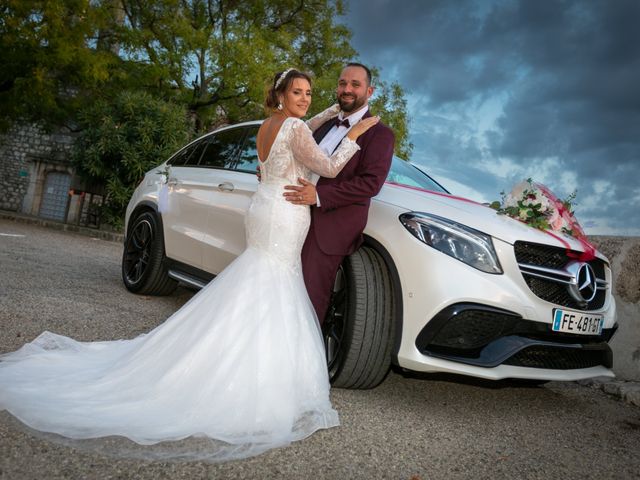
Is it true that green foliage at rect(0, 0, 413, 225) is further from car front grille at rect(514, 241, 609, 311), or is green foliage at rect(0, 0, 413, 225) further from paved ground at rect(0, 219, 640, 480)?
car front grille at rect(514, 241, 609, 311)

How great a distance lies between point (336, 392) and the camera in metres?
3.51

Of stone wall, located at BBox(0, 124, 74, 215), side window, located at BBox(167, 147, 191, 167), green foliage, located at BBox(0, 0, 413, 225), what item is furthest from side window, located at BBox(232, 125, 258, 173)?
stone wall, located at BBox(0, 124, 74, 215)

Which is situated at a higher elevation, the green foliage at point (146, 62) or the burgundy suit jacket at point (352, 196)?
the green foliage at point (146, 62)

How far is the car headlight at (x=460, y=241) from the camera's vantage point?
3.09 meters

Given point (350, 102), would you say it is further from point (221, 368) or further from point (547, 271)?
point (221, 368)

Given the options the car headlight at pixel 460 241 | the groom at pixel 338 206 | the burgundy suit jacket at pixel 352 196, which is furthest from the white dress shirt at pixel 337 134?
the car headlight at pixel 460 241

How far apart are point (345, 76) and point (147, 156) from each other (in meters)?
14.8

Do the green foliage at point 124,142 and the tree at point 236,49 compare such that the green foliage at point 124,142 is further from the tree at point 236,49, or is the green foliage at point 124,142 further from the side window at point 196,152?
the side window at point 196,152

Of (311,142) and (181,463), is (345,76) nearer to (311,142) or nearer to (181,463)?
(311,142)

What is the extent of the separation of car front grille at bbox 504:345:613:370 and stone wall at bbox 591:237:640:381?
152cm

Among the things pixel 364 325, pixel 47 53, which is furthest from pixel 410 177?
pixel 47 53

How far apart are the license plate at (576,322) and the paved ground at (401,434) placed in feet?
2.04

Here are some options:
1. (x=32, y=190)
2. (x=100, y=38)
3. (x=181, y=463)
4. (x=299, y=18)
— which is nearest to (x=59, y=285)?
(x=181, y=463)

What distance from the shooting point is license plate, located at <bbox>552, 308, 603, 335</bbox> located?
126 inches
